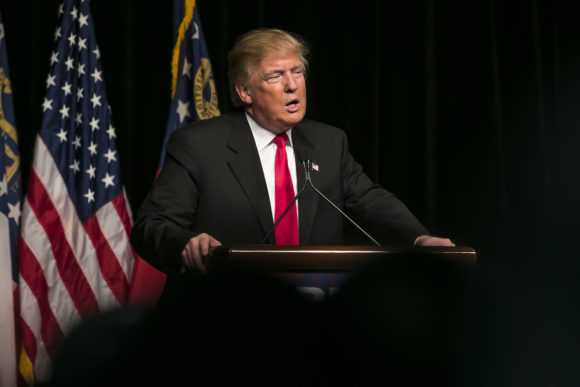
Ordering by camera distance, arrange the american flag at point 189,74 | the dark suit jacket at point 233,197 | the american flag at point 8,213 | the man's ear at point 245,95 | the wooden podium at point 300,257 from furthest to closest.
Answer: the american flag at point 189,74 < the american flag at point 8,213 < the man's ear at point 245,95 < the dark suit jacket at point 233,197 < the wooden podium at point 300,257

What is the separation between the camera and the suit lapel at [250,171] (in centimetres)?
231

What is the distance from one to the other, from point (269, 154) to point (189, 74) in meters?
1.09

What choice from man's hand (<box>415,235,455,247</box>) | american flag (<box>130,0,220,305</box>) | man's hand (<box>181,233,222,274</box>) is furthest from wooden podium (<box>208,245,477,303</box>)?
american flag (<box>130,0,220,305</box>)

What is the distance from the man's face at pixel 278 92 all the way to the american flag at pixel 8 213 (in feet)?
4.07

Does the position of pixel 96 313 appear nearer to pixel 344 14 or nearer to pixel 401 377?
pixel 401 377

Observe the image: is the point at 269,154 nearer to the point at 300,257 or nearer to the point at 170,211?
the point at 170,211

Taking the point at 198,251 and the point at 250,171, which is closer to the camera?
the point at 198,251

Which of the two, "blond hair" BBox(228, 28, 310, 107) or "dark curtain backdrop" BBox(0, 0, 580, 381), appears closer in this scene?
"blond hair" BBox(228, 28, 310, 107)

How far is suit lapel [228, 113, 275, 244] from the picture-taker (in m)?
2.31

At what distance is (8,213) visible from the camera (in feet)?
9.93

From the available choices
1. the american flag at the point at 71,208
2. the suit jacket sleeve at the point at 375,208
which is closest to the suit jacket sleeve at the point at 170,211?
the suit jacket sleeve at the point at 375,208

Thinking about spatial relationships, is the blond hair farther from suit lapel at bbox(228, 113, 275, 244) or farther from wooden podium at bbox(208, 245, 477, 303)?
wooden podium at bbox(208, 245, 477, 303)

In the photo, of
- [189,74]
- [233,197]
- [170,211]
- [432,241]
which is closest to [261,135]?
[233,197]

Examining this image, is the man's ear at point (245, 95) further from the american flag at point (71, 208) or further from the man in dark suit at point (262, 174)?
the american flag at point (71, 208)
